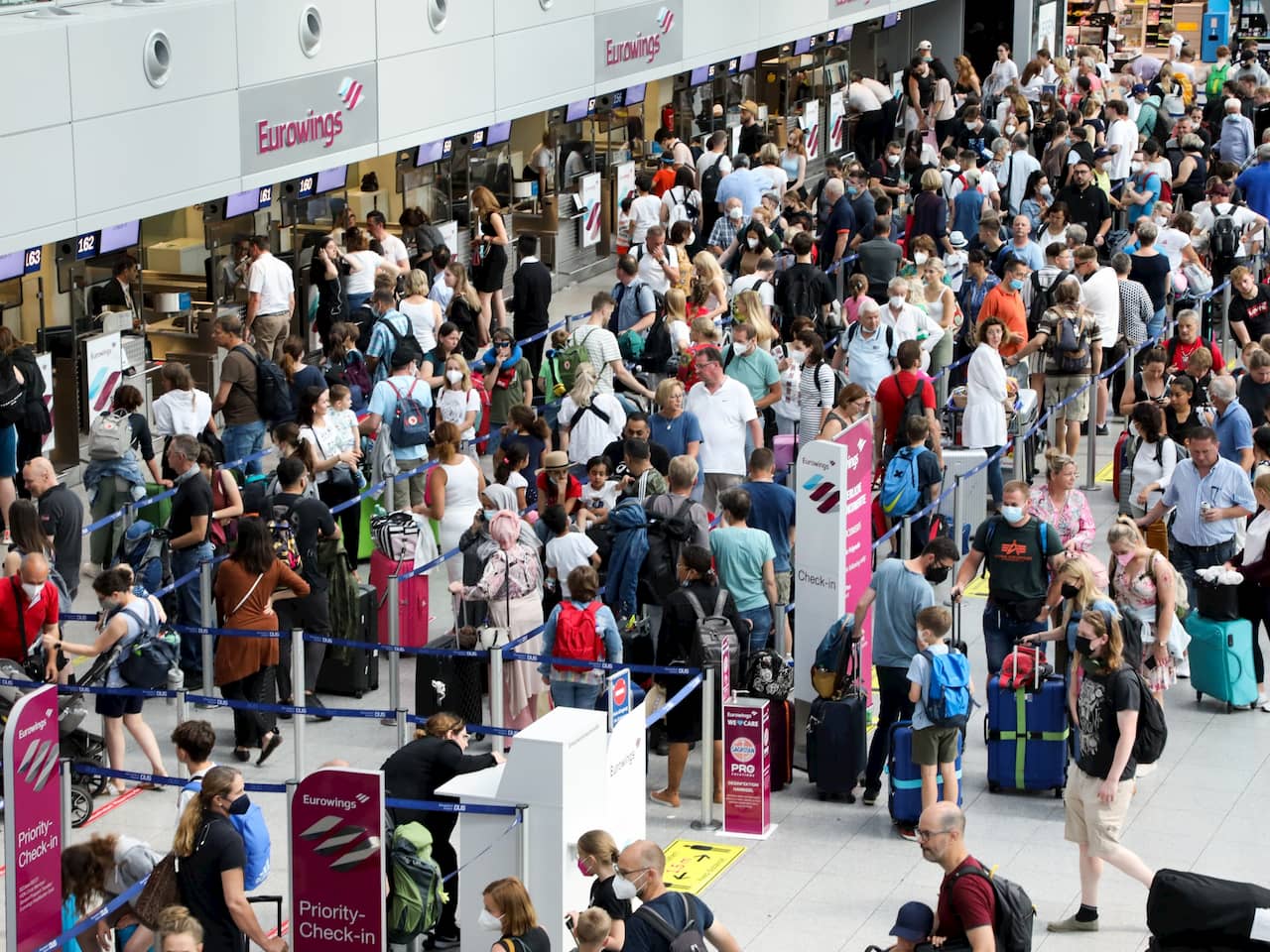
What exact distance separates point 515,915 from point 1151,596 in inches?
189

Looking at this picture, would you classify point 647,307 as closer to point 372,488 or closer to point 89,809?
point 372,488

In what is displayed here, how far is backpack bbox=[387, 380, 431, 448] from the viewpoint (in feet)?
47.3

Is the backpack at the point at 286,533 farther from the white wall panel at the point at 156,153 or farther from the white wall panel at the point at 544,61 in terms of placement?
the white wall panel at the point at 544,61

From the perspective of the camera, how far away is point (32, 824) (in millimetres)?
8531

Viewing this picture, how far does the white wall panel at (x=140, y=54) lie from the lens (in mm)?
15820

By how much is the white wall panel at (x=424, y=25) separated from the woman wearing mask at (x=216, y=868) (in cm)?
1215

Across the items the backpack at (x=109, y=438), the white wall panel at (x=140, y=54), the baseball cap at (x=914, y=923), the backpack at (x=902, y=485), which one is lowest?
the backpack at (x=902, y=485)

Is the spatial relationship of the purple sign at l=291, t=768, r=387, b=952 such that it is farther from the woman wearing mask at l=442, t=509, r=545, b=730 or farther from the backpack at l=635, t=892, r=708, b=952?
the woman wearing mask at l=442, t=509, r=545, b=730

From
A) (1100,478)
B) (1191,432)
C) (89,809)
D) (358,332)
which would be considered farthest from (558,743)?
(1100,478)

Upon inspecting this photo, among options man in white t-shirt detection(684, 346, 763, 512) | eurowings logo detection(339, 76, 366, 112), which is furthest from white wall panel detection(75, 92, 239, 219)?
man in white t-shirt detection(684, 346, 763, 512)

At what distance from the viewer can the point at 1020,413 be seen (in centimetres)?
1614

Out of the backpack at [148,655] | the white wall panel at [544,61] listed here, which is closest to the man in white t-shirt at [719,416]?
the backpack at [148,655]

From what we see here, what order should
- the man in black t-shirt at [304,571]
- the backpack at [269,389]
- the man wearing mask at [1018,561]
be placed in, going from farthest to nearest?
the backpack at [269,389] < the man in black t-shirt at [304,571] < the man wearing mask at [1018,561]

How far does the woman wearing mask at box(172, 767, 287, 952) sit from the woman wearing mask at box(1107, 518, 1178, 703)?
512cm
